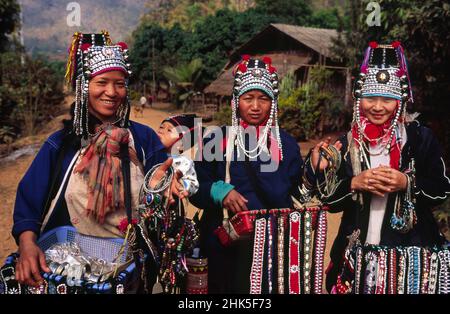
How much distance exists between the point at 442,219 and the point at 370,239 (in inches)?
152

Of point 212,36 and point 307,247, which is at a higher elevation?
point 212,36

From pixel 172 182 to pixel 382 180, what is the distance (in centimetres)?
118

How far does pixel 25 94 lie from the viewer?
45.2 ft

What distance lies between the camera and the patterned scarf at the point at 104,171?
239cm

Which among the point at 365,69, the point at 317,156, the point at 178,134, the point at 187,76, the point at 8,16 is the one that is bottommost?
the point at 317,156

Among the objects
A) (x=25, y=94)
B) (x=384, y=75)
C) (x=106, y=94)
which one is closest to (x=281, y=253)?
(x=384, y=75)

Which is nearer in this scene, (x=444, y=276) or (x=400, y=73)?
(x=444, y=276)

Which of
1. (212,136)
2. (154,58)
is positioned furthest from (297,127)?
Answer: (154,58)

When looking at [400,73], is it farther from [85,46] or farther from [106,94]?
[85,46]

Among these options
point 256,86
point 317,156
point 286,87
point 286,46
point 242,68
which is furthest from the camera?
point 286,46

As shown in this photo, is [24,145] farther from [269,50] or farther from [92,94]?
[269,50]

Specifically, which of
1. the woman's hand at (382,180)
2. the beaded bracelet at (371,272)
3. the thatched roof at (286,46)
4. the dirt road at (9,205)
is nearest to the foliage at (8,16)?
the dirt road at (9,205)

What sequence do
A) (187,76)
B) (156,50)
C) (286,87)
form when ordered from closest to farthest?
1. (286,87)
2. (187,76)
3. (156,50)
